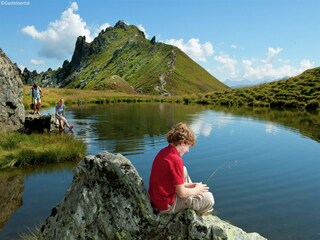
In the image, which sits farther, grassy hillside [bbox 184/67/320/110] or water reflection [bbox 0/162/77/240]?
Result: grassy hillside [bbox 184/67/320/110]

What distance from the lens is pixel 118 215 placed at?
8594mm

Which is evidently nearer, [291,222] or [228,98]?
[291,222]

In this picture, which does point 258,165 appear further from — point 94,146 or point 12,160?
point 12,160

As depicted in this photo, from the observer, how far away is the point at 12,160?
21.3 meters

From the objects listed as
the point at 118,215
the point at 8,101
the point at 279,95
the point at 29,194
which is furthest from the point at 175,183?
the point at 279,95

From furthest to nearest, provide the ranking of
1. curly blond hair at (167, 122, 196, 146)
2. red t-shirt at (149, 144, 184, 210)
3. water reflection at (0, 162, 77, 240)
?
water reflection at (0, 162, 77, 240)
curly blond hair at (167, 122, 196, 146)
red t-shirt at (149, 144, 184, 210)

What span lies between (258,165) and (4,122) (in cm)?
1838

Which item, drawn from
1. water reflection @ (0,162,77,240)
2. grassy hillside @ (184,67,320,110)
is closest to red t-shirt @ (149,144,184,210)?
water reflection @ (0,162,77,240)

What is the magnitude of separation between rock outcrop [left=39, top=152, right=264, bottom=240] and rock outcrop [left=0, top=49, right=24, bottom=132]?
21.4 meters

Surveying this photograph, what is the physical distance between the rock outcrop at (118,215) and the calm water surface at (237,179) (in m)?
4.74

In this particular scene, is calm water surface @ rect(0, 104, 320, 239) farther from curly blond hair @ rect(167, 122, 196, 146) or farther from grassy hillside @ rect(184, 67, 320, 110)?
grassy hillside @ rect(184, 67, 320, 110)

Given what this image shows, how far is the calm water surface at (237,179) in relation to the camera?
45.6 feet

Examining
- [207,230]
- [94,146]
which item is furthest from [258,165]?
[207,230]

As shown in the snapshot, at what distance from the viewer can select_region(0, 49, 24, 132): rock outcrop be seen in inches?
1138
